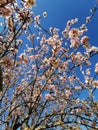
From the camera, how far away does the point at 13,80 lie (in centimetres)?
1159

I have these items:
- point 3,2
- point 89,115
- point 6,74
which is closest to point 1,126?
point 6,74

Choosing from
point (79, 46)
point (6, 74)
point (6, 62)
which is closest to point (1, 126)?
point (6, 74)

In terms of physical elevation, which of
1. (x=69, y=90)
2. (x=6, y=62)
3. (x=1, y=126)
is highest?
(x=69, y=90)

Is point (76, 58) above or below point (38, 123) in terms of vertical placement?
above

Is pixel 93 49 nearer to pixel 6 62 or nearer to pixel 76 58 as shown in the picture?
pixel 76 58

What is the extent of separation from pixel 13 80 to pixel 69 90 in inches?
95.0

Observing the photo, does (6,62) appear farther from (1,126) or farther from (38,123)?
(1,126)

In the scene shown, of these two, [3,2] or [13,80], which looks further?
[13,80]

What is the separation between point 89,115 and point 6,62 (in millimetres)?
3857

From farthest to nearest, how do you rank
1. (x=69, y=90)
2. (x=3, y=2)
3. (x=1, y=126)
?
(x=69, y=90) < (x=1, y=126) < (x=3, y=2)

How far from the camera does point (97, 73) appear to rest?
951cm

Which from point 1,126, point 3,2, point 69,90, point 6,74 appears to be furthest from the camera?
point 69,90

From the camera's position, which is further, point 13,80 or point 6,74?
point 13,80

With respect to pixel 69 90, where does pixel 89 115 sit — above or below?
below
